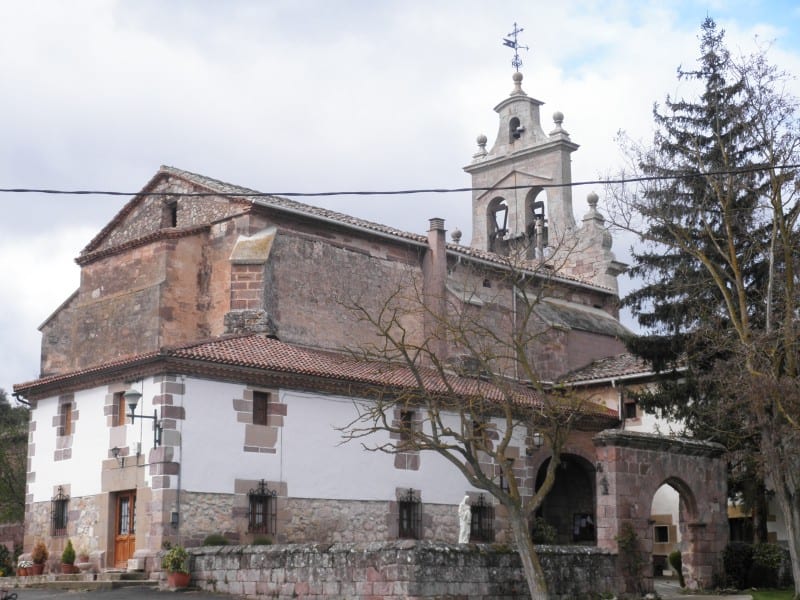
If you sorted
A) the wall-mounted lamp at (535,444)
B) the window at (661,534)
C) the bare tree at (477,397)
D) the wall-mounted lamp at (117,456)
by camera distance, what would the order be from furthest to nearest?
the window at (661,534)
the wall-mounted lamp at (535,444)
the wall-mounted lamp at (117,456)
the bare tree at (477,397)

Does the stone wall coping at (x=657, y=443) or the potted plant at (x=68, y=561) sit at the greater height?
the stone wall coping at (x=657, y=443)

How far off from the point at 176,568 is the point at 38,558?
5295mm

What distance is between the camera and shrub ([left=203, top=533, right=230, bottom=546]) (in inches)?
926

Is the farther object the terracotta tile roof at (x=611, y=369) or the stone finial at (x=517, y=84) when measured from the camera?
the stone finial at (x=517, y=84)

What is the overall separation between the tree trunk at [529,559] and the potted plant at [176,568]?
666 centimetres

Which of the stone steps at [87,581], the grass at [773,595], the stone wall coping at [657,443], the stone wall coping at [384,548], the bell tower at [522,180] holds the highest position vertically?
the bell tower at [522,180]

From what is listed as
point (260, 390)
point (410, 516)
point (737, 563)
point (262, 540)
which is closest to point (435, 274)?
point (410, 516)

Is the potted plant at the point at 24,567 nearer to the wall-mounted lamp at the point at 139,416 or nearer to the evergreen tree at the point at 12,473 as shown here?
the wall-mounted lamp at the point at 139,416

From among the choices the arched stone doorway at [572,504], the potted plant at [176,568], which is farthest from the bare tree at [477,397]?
the potted plant at [176,568]

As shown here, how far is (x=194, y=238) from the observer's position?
3198 centimetres

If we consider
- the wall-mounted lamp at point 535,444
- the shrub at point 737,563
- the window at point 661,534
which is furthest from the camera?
the window at point 661,534

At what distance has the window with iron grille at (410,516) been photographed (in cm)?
2740

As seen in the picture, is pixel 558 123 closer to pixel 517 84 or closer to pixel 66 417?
pixel 517 84

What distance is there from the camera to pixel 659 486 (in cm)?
2464
